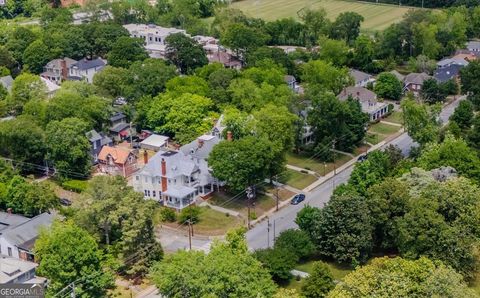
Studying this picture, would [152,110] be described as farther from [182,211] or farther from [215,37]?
[215,37]

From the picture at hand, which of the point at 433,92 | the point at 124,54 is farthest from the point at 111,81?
the point at 433,92

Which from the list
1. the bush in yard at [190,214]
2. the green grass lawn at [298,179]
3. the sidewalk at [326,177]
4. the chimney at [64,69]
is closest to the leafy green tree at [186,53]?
the chimney at [64,69]

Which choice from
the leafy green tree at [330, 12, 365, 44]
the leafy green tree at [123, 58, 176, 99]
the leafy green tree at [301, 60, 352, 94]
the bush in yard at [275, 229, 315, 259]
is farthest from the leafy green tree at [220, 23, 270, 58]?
the bush in yard at [275, 229, 315, 259]

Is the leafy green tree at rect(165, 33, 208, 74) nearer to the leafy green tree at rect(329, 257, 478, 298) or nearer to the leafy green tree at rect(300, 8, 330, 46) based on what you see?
the leafy green tree at rect(300, 8, 330, 46)

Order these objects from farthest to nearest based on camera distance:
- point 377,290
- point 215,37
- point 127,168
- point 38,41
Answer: point 215,37 → point 38,41 → point 127,168 → point 377,290

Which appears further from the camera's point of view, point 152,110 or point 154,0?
point 154,0

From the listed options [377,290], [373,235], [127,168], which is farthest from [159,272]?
[127,168]
